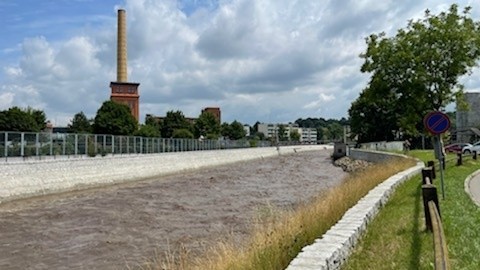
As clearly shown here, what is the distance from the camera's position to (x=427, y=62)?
36.3 metres

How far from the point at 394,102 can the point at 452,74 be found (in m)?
4.86

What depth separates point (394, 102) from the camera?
39.7 m

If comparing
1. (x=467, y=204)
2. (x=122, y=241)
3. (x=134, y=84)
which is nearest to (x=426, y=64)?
(x=467, y=204)

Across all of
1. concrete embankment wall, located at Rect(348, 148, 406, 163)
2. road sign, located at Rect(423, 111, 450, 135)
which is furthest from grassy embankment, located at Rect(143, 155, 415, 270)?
concrete embankment wall, located at Rect(348, 148, 406, 163)

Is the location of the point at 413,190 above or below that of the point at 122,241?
above

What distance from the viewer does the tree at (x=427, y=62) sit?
35906 millimetres

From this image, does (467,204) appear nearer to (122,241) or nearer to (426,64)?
(122,241)

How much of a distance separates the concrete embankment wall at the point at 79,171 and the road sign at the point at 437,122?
22.6 meters

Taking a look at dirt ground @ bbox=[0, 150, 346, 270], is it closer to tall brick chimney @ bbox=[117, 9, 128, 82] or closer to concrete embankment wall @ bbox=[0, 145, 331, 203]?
concrete embankment wall @ bbox=[0, 145, 331, 203]

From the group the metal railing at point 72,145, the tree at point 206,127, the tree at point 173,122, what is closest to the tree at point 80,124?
the tree at point 173,122

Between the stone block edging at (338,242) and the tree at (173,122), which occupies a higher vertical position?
the tree at (173,122)

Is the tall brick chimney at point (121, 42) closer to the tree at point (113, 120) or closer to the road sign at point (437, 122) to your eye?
the tree at point (113, 120)

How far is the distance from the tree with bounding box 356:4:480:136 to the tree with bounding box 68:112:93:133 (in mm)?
80533

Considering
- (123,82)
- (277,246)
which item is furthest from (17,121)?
(277,246)
